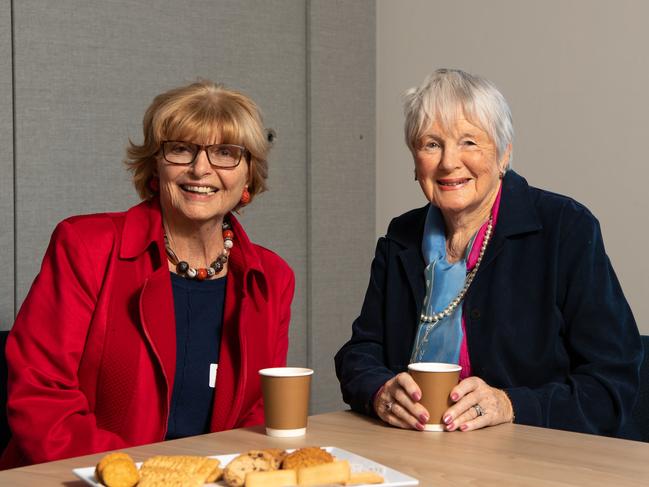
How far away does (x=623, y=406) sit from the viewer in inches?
67.4

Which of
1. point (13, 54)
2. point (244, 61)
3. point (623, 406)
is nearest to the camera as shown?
point (623, 406)

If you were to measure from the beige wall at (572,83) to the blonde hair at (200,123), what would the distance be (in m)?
1.51

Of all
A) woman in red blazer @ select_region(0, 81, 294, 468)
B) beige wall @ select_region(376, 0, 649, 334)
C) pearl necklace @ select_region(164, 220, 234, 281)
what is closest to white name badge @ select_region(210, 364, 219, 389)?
woman in red blazer @ select_region(0, 81, 294, 468)

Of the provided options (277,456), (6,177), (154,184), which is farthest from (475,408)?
(6,177)

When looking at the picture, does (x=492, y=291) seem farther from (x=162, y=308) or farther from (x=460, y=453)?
(x=162, y=308)

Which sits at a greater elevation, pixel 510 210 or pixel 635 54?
pixel 635 54

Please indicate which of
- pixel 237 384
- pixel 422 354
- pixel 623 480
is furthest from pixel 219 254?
pixel 623 480

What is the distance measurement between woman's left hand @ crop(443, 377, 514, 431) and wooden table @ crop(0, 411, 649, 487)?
0.02 m

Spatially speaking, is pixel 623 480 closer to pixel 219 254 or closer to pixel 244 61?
pixel 219 254

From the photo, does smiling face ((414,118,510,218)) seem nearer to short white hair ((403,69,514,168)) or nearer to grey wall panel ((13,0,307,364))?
short white hair ((403,69,514,168))

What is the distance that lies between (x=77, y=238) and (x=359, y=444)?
80cm

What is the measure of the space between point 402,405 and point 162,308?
62 centimetres

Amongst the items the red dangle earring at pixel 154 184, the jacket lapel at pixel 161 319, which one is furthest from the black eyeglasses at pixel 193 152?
the jacket lapel at pixel 161 319

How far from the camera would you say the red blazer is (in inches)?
69.8
